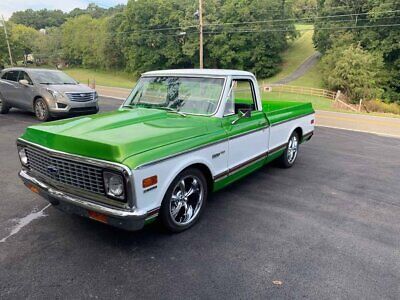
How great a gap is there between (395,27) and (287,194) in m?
45.7

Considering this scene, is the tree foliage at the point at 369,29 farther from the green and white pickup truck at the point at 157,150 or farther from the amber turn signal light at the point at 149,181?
the amber turn signal light at the point at 149,181

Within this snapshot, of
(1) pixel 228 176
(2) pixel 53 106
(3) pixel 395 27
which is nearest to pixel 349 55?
(3) pixel 395 27

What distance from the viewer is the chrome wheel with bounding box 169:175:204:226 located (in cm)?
367

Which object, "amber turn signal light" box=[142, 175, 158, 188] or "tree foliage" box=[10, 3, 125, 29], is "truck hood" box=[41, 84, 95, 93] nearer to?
"amber turn signal light" box=[142, 175, 158, 188]

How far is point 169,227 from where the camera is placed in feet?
11.9

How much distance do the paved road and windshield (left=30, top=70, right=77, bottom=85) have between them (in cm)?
4051

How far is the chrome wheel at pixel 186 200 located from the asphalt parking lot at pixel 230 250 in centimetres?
18

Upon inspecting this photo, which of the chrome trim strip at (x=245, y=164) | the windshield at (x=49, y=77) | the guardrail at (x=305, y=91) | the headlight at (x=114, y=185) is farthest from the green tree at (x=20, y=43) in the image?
the headlight at (x=114, y=185)

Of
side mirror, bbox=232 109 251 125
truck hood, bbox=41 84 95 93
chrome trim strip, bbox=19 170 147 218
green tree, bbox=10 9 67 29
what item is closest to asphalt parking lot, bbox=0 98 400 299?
chrome trim strip, bbox=19 170 147 218

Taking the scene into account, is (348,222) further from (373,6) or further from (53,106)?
(373,6)

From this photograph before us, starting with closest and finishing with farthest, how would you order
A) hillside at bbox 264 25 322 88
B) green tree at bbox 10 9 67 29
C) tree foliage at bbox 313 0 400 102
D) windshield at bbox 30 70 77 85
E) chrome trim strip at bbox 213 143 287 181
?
chrome trim strip at bbox 213 143 287 181, windshield at bbox 30 70 77 85, tree foliage at bbox 313 0 400 102, hillside at bbox 264 25 322 88, green tree at bbox 10 9 67 29

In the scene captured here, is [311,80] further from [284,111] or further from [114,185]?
[114,185]

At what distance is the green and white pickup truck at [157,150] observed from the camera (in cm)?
306

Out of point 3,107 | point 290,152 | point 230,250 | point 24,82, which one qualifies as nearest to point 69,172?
point 230,250
